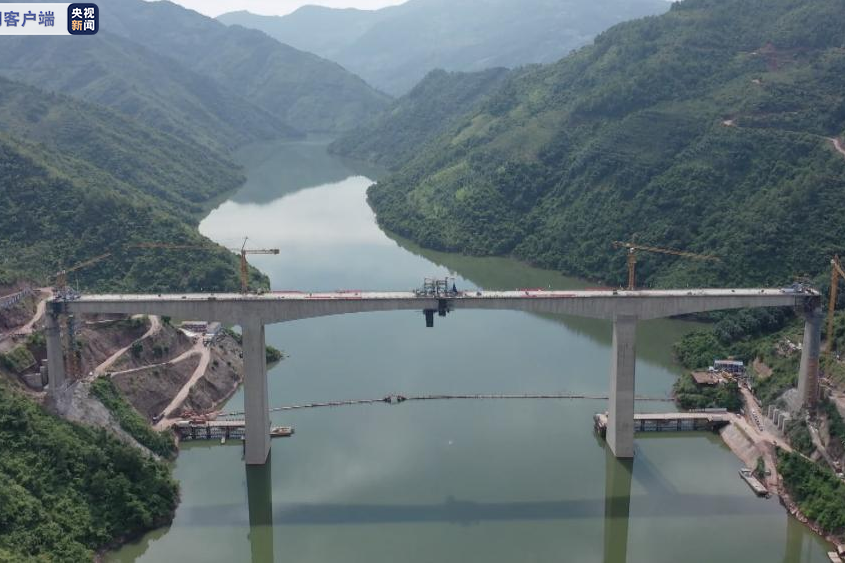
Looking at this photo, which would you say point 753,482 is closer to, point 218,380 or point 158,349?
point 218,380

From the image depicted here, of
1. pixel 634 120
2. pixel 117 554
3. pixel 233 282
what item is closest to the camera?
pixel 117 554

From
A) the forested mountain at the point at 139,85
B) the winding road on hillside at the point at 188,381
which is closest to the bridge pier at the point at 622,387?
the winding road on hillside at the point at 188,381

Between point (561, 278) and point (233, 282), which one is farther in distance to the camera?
point (561, 278)

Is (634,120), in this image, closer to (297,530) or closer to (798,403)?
(798,403)

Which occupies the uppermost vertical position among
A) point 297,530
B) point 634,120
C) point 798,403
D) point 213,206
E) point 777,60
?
point 777,60

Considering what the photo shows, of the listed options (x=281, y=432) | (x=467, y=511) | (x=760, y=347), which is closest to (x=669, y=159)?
(x=760, y=347)

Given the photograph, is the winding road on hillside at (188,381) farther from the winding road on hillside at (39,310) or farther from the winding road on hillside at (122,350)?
the winding road on hillside at (39,310)

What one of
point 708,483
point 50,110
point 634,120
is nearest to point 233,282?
point 708,483
